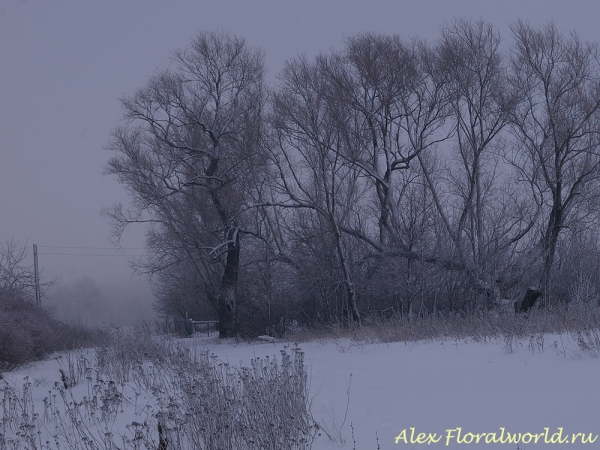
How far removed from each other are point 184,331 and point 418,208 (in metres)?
17.0

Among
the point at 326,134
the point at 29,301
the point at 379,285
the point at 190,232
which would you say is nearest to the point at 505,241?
the point at 379,285

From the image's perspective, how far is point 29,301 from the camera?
21438 millimetres

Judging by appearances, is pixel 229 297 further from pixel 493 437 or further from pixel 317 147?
pixel 493 437

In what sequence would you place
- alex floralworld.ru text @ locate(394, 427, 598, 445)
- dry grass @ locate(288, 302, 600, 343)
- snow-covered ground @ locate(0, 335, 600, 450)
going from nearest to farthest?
alex floralworld.ru text @ locate(394, 427, 598, 445) < snow-covered ground @ locate(0, 335, 600, 450) < dry grass @ locate(288, 302, 600, 343)

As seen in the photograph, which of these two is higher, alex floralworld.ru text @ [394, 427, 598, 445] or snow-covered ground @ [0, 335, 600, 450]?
snow-covered ground @ [0, 335, 600, 450]

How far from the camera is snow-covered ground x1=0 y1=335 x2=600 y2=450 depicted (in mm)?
5199

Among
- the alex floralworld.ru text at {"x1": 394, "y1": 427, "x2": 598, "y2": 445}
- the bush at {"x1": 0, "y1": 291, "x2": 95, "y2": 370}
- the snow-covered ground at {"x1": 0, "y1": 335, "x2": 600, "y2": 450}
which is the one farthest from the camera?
the bush at {"x1": 0, "y1": 291, "x2": 95, "y2": 370}

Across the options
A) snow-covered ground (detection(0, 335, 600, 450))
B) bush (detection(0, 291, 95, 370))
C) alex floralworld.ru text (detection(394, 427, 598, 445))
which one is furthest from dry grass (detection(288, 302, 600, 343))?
bush (detection(0, 291, 95, 370))

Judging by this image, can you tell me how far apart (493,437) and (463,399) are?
1.48m

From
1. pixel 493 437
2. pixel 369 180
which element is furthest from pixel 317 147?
pixel 493 437

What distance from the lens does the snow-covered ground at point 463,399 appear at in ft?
17.1

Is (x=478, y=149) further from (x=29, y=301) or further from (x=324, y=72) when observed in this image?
(x=29, y=301)

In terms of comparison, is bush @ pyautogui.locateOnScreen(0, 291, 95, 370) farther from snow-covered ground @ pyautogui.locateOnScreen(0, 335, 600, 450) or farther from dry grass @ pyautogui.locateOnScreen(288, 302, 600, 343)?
dry grass @ pyautogui.locateOnScreen(288, 302, 600, 343)

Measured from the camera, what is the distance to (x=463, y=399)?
6.57 m
